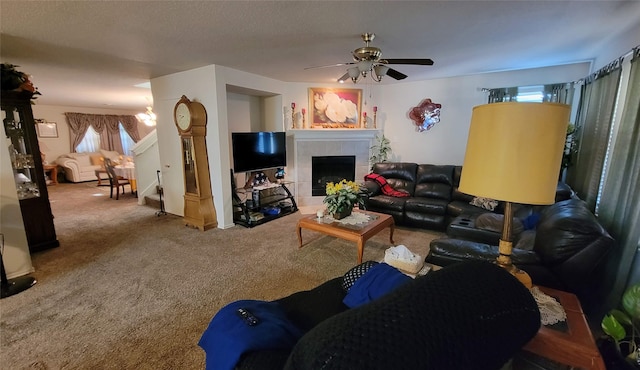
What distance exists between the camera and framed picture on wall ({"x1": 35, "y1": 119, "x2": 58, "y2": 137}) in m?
7.91

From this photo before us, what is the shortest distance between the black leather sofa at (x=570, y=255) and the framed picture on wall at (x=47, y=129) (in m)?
11.0

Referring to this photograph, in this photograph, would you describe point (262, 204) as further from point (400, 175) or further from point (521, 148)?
point (521, 148)

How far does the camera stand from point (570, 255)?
1.73 metres

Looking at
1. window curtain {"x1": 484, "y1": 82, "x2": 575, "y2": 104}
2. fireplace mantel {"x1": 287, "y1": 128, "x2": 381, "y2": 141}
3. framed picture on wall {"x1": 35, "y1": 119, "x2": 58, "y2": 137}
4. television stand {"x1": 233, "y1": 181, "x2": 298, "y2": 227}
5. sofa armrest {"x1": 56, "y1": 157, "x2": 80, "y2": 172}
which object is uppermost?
window curtain {"x1": 484, "y1": 82, "x2": 575, "y2": 104}

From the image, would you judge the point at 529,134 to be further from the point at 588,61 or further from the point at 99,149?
the point at 99,149

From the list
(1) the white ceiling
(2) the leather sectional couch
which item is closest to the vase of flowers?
(2) the leather sectional couch

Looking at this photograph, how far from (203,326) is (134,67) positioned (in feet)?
11.9

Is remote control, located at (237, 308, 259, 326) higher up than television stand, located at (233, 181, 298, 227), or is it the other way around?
remote control, located at (237, 308, 259, 326)

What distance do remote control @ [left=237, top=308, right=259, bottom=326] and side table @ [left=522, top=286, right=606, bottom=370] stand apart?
1133 mm

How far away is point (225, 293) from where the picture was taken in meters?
2.49

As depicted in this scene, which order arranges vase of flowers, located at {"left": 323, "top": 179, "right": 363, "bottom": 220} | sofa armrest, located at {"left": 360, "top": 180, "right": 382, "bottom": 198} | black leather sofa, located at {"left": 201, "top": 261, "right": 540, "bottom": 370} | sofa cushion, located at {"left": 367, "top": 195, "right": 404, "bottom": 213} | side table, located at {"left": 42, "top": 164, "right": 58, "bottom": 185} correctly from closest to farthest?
black leather sofa, located at {"left": 201, "top": 261, "right": 540, "bottom": 370}
vase of flowers, located at {"left": 323, "top": 179, "right": 363, "bottom": 220}
sofa cushion, located at {"left": 367, "top": 195, "right": 404, "bottom": 213}
sofa armrest, located at {"left": 360, "top": 180, "right": 382, "bottom": 198}
side table, located at {"left": 42, "top": 164, "right": 58, "bottom": 185}

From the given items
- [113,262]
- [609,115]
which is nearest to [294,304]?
[113,262]

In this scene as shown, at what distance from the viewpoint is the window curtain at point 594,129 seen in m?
2.64

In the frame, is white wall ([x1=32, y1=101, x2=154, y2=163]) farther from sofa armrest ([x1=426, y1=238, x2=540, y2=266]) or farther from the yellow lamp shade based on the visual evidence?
the yellow lamp shade
